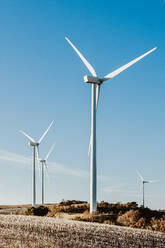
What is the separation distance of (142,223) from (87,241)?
11.3 metres

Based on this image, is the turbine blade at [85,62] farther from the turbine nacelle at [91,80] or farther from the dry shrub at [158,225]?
the dry shrub at [158,225]

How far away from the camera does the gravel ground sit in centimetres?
1527

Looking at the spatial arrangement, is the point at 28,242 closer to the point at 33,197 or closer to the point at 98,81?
the point at 98,81

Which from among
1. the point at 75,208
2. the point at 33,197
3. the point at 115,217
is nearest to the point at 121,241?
the point at 115,217

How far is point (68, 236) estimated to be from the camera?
1641 centimetres

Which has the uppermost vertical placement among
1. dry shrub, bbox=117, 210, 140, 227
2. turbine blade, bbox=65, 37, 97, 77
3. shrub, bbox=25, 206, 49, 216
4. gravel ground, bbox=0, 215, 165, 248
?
turbine blade, bbox=65, 37, 97, 77

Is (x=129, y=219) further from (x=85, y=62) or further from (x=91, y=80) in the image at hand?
(x=85, y=62)

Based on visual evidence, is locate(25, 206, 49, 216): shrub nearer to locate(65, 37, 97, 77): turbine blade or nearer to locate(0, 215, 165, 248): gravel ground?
locate(65, 37, 97, 77): turbine blade

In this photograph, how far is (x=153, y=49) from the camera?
3228cm

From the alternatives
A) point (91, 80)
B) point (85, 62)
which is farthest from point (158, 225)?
point (85, 62)

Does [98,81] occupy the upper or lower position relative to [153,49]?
lower

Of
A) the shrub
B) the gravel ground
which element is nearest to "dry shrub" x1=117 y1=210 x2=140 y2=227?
the gravel ground

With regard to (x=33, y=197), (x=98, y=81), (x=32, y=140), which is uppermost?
(x=98, y=81)

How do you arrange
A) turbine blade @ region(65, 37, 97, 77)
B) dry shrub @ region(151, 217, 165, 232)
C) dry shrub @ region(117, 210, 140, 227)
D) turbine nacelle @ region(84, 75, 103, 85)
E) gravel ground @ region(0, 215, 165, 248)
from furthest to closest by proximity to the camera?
turbine blade @ region(65, 37, 97, 77)
turbine nacelle @ region(84, 75, 103, 85)
dry shrub @ region(117, 210, 140, 227)
dry shrub @ region(151, 217, 165, 232)
gravel ground @ region(0, 215, 165, 248)
